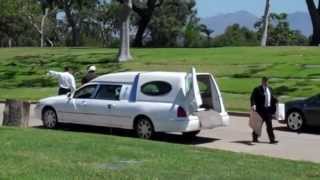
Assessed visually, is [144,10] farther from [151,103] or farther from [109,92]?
[151,103]

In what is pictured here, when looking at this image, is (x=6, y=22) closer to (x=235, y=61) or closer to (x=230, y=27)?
(x=230, y=27)

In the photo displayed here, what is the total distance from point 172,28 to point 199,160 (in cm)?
8224

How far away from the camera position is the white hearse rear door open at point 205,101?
1653 centimetres

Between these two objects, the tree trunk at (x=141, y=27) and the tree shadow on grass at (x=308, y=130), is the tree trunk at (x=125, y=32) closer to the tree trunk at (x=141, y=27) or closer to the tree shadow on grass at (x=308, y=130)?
the tree trunk at (x=141, y=27)

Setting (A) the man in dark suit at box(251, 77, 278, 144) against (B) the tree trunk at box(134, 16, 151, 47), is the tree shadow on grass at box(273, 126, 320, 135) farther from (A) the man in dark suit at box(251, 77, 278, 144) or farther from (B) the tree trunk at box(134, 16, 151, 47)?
(B) the tree trunk at box(134, 16, 151, 47)

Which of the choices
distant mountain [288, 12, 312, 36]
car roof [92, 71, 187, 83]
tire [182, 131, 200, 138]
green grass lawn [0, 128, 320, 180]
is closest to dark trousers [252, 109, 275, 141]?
tire [182, 131, 200, 138]

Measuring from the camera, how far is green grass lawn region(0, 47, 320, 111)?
28.9m

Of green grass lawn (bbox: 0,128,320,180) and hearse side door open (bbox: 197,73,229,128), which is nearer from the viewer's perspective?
green grass lawn (bbox: 0,128,320,180)

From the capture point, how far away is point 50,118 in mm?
19344

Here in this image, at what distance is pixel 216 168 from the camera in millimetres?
10383

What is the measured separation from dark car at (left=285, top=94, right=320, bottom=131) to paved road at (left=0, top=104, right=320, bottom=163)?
0.87ft

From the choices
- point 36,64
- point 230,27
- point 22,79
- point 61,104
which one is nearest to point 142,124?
point 61,104

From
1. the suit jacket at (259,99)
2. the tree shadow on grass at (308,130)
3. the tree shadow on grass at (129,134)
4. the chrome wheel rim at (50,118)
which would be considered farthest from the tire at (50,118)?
the tree shadow on grass at (308,130)

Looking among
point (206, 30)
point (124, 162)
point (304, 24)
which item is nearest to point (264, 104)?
point (124, 162)
